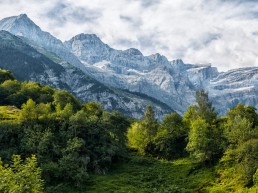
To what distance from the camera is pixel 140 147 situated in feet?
437

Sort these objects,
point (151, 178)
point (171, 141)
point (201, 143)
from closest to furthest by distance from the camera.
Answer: point (151, 178) < point (201, 143) < point (171, 141)

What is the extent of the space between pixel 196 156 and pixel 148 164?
61.4 feet

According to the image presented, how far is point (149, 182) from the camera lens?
95.8 m

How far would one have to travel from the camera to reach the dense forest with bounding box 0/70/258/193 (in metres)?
89.2

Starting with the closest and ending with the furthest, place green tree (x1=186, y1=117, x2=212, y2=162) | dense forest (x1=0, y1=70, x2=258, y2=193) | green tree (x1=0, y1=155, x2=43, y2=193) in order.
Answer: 1. green tree (x1=0, y1=155, x2=43, y2=193)
2. dense forest (x1=0, y1=70, x2=258, y2=193)
3. green tree (x1=186, y1=117, x2=212, y2=162)

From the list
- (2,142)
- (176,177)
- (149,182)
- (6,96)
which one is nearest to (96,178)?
(149,182)

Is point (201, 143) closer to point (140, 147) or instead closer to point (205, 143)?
point (205, 143)

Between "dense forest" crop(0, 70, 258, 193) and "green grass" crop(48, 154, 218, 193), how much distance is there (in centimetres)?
34

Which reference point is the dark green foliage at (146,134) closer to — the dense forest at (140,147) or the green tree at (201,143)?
the dense forest at (140,147)

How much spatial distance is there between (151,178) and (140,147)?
33.0 metres

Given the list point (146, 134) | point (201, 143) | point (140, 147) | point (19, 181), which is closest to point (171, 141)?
point (146, 134)

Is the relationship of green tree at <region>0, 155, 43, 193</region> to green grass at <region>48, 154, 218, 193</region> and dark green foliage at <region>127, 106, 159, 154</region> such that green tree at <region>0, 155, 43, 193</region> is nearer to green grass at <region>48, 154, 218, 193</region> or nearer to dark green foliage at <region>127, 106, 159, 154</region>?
green grass at <region>48, 154, 218, 193</region>

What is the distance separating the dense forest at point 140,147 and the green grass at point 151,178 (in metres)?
0.34

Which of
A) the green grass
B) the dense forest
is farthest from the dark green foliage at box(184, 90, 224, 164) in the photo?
the green grass
